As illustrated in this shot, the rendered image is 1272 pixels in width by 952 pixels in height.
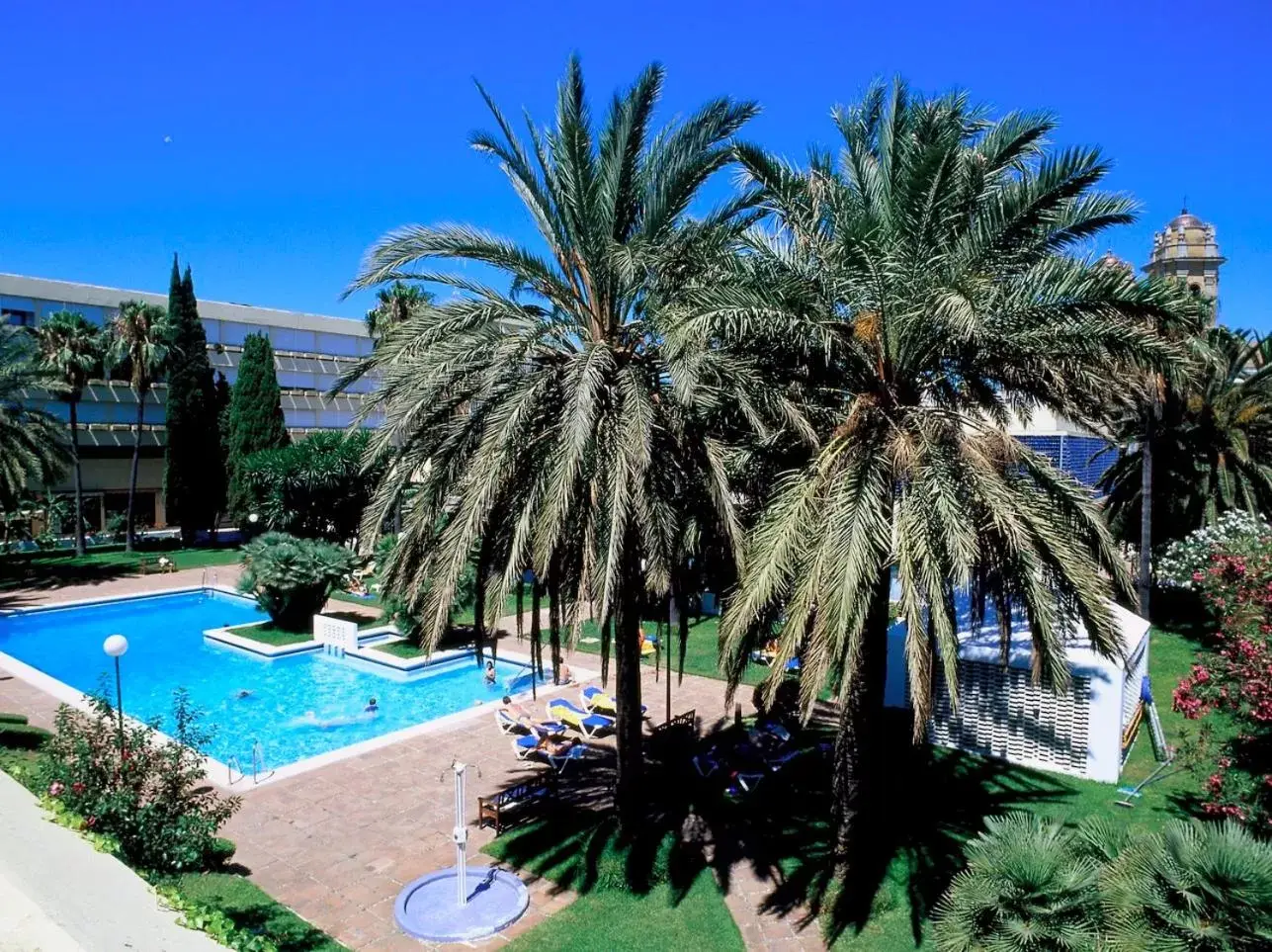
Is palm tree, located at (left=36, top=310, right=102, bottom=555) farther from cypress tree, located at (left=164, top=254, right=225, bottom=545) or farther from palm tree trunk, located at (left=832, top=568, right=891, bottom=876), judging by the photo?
palm tree trunk, located at (left=832, top=568, right=891, bottom=876)

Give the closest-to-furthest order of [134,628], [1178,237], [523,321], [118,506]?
1. [523,321]
2. [134,628]
3. [1178,237]
4. [118,506]

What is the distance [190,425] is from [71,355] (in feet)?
22.1

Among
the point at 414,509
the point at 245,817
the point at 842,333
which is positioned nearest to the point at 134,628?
the point at 245,817

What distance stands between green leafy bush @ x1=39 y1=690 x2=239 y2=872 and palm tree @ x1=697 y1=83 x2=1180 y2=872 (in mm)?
5862

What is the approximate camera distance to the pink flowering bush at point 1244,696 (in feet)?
27.7

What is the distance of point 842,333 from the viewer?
866 cm

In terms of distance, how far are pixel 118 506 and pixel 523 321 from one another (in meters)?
45.6

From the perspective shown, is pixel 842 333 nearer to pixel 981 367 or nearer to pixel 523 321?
pixel 981 367

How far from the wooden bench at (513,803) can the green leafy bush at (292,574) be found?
44.8 feet

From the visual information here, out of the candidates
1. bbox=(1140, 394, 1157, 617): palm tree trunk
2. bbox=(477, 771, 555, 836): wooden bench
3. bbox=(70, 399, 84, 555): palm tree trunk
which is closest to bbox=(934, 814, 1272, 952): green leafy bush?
bbox=(477, 771, 555, 836): wooden bench

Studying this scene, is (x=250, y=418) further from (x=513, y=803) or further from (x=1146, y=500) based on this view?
(x=1146, y=500)

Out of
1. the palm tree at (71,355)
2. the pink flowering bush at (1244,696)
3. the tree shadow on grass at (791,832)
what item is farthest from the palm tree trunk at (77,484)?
the pink flowering bush at (1244,696)

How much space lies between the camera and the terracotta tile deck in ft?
29.0

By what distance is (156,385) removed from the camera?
46531 millimetres
